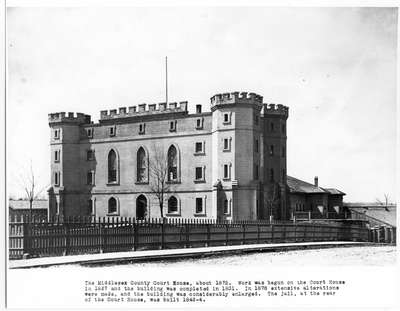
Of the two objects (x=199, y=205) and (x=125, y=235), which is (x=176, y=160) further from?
(x=125, y=235)

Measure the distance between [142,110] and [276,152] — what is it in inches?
526

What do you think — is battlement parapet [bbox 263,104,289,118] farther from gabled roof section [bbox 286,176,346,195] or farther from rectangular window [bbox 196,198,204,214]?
rectangular window [bbox 196,198,204,214]

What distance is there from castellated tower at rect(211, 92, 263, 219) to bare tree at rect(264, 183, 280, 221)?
231cm

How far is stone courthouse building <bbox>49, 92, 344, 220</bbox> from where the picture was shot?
4472 centimetres

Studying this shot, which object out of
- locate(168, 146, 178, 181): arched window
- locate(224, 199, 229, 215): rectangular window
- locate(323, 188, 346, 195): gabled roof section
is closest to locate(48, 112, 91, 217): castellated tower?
locate(168, 146, 178, 181): arched window

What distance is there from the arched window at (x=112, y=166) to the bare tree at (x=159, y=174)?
4203 mm

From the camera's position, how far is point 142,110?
50500 mm

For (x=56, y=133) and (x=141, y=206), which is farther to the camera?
(x=56, y=133)

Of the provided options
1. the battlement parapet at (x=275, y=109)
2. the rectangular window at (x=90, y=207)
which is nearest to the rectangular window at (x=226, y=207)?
the battlement parapet at (x=275, y=109)

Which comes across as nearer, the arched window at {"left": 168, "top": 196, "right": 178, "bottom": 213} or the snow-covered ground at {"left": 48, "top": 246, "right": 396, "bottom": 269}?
the snow-covered ground at {"left": 48, "top": 246, "right": 396, "bottom": 269}

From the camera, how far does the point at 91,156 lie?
52.7 meters

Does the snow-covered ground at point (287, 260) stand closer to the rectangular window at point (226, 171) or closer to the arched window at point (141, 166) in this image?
the rectangular window at point (226, 171)

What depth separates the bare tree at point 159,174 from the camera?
4825cm

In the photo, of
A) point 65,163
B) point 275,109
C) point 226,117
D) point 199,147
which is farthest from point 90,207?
point 275,109
